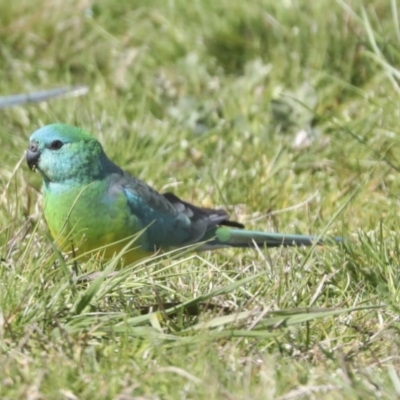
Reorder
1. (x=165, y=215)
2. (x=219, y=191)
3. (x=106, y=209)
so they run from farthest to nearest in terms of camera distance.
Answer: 1. (x=219, y=191)
2. (x=165, y=215)
3. (x=106, y=209)

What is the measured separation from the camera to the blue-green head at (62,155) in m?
3.60

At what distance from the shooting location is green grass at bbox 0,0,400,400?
2.51 m

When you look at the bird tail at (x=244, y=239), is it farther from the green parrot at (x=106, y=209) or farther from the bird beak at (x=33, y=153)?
the bird beak at (x=33, y=153)

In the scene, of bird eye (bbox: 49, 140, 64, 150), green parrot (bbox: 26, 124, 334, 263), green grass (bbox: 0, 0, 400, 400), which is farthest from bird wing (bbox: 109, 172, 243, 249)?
bird eye (bbox: 49, 140, 64, 150)

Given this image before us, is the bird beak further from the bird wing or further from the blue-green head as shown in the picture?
the bird wing

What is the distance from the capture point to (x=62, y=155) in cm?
361

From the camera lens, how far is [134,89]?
5168 mm

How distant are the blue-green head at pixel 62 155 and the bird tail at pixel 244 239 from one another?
0.57 meters

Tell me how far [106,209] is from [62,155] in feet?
0.92

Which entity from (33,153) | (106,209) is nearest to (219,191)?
(106,209)

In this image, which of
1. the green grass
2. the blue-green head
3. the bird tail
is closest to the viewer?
the green grass

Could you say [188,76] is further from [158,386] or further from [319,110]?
[158,386]

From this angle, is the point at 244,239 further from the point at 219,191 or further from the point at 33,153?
the point at 33,153

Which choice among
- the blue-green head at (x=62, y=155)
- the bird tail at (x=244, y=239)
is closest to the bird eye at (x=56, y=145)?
the blue-green head at (x=62, y=155)
